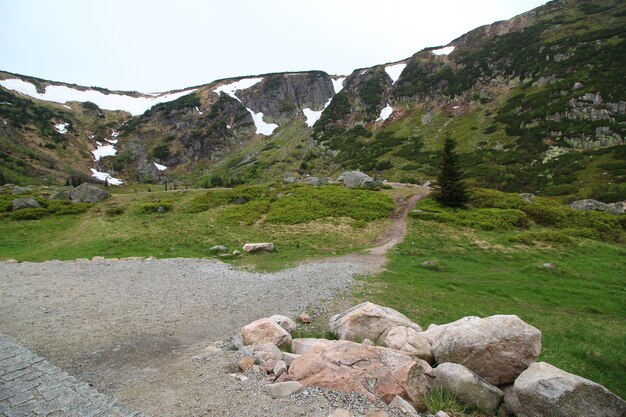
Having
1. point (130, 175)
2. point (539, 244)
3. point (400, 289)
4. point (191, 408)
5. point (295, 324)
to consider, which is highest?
point (130, 175)

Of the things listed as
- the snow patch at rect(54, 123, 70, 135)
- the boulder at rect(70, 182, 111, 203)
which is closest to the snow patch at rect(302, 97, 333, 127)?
the snow patch at rect(54, 123, 70, 135)

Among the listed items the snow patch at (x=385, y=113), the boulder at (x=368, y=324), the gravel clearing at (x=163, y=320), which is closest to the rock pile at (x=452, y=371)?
the gravel clearing at (x=163, y=320)

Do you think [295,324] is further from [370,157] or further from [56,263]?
[370,157]

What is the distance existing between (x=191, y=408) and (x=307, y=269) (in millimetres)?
17077

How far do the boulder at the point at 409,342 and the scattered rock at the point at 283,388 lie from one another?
3.76 metres

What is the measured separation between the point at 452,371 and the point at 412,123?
136524mm

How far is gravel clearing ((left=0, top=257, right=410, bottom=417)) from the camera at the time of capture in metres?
8.06

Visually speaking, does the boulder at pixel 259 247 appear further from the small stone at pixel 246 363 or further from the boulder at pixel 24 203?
the boulder at pixel 24 203

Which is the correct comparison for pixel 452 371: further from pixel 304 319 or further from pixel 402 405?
pixel 304 319

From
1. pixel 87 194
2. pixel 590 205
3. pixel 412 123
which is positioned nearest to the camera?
pixel 590 205

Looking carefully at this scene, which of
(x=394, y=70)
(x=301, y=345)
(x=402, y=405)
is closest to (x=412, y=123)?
(x=394, y=70)

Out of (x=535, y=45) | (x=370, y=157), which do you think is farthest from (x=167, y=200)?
(x=535, y=45)

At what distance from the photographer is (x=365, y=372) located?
8.70 m

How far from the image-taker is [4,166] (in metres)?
95.0
